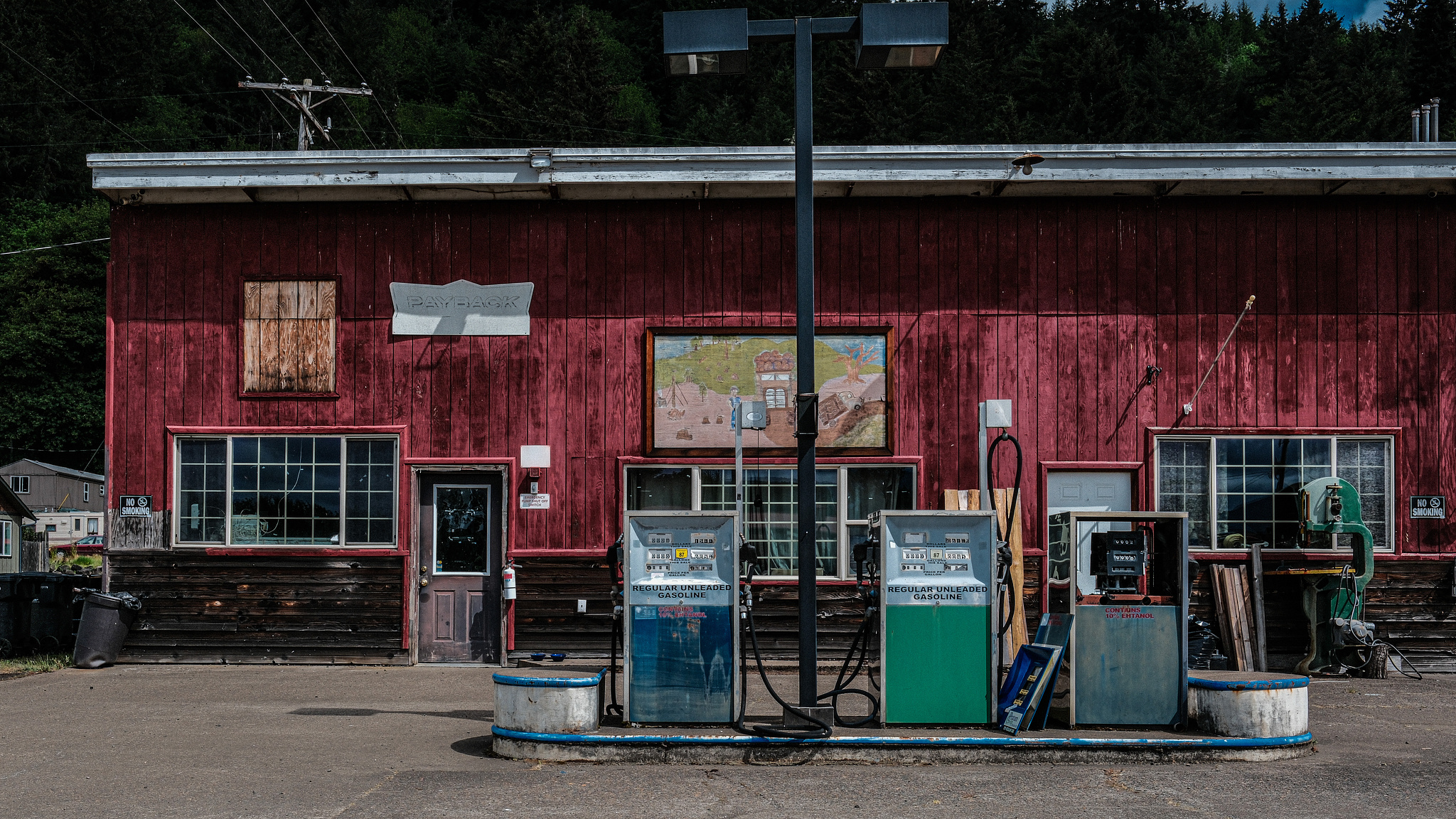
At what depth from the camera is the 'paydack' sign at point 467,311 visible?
1358cm

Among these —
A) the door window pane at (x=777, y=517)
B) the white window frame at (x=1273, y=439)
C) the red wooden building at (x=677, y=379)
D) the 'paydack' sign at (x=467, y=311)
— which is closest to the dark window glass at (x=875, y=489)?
the red wooden building at (x=677, y=379)

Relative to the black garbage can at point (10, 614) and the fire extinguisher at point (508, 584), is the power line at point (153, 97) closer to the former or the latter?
the black garbage can at point (10, 614)

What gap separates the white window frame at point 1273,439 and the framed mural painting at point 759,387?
3.03m

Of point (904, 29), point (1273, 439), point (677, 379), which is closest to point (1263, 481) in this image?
point (1273, 439)

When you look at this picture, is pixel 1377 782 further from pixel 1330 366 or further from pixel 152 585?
pixel 152 585

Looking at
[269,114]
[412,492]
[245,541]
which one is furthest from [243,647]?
[269,114]

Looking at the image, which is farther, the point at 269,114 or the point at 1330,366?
the point at 269,114

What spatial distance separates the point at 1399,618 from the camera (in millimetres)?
13258

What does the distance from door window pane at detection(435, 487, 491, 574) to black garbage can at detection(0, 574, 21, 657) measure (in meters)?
5.03

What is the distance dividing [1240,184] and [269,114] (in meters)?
49.3

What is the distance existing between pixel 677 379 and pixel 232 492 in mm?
5167

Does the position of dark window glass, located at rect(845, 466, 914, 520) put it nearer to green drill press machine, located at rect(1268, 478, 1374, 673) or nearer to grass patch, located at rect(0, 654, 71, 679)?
green drill press machine, located at rect(1268, 478, 1374, 673)

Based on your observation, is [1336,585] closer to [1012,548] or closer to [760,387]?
[1012,548]

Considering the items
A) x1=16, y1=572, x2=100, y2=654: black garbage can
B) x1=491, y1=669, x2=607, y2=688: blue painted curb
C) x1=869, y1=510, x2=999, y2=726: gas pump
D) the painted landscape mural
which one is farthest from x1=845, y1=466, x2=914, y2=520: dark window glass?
x1=16, y1=572, x2=100, y2=654: black garbage can
